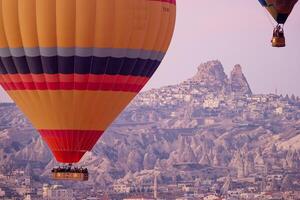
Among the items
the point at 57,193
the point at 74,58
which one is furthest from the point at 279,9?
the point at 57,193

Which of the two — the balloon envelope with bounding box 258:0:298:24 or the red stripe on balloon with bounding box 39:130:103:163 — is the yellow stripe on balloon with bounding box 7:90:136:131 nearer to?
the red stripe on balloon with bounding box 39:130:103:163

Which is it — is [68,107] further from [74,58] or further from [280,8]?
[280,8]

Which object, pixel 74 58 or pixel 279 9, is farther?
pixel 279 9

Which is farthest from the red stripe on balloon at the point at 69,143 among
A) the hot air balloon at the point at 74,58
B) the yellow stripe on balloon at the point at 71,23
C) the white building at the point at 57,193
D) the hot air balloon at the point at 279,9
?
the white building at the point at 57,193

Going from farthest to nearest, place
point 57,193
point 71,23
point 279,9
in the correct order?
point 57,193
point 279,9
point 71,23

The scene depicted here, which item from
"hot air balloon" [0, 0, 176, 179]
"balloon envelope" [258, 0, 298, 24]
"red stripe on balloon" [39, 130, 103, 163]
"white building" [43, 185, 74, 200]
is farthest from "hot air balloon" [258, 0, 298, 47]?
"white building" [43, 185, 74, 200]

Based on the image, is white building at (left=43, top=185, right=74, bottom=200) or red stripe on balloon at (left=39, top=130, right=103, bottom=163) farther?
white building at (left=43, top=185, right=74, bottom=200)

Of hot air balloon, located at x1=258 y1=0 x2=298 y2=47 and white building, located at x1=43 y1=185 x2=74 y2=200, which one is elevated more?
white building, located at x1=43 y1=185 x2=74 y2=200
